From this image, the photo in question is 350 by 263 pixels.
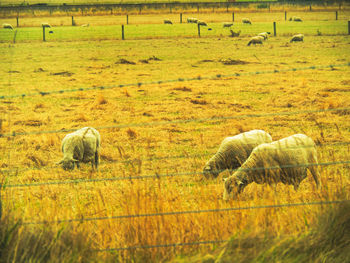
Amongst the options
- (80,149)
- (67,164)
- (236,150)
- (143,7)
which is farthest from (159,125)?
(143,7)

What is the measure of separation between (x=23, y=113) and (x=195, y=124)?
17.0 feet

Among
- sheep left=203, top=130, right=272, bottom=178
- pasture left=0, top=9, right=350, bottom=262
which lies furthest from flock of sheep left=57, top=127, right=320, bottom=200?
pasture left=0, top=9, right=350, bottom=262

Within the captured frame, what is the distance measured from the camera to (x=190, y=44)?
3164 cm

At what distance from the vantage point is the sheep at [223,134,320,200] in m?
6.65

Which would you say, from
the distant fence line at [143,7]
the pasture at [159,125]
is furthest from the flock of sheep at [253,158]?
the distant fence line at [143,7]

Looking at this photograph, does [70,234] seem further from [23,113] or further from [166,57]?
[166,57]

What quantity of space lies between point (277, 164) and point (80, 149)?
3.91 m

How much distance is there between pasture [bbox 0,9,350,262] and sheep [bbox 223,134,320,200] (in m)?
0.20

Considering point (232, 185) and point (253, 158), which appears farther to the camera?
point (253, 158)

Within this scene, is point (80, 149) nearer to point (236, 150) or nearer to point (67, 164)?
point (67, 164)

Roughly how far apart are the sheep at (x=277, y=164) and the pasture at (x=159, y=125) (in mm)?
197

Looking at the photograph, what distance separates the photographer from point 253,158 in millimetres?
6898

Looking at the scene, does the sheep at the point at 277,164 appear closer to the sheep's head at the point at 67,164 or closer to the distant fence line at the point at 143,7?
the sheep's head at the point at 67,164

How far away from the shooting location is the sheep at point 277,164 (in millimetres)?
6652
